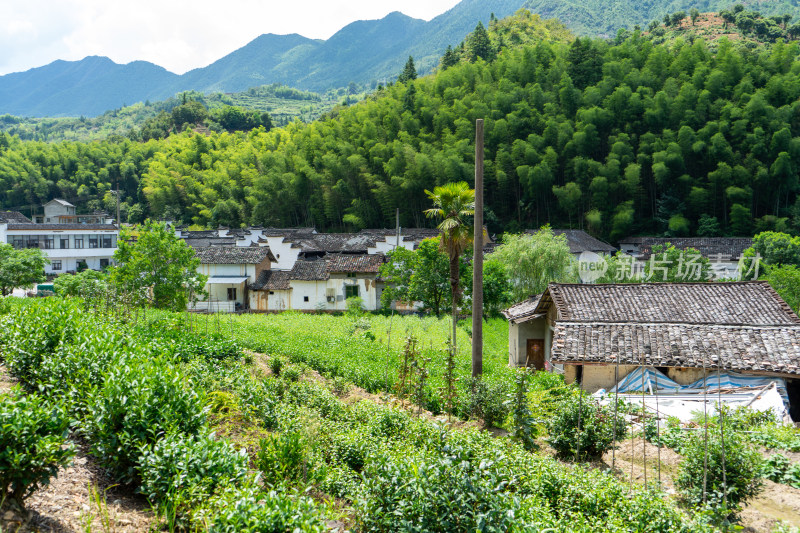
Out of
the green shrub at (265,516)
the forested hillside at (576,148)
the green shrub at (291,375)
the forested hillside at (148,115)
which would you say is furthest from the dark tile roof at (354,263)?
the forested hillside at (148,115)

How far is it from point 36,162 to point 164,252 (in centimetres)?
6625

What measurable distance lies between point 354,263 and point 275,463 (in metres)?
25.5

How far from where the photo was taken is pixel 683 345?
1105 cm

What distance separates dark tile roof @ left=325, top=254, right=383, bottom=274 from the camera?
2941 centimetres

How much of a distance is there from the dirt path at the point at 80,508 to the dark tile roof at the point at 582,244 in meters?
31.2

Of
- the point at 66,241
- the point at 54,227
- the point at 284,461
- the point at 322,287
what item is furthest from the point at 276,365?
the point at 54,227

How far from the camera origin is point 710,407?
8945mm

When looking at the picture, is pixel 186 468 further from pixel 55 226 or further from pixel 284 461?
pixel 55 226

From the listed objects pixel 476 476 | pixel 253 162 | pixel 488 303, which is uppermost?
pixel 253 162

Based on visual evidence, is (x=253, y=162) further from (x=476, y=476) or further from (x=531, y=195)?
(x=476, y=476)

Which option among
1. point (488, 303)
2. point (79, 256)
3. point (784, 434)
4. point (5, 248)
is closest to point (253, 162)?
point (79, 256)

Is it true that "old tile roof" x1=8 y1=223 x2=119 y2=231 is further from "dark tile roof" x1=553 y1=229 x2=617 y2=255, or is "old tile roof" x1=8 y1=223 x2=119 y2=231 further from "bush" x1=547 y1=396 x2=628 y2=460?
"bush" x1=547 y1=396 x2=628 y2=460

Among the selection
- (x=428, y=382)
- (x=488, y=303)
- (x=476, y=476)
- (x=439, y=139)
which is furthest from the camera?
(x=439, y=139)

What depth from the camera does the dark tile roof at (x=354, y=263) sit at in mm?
29406
